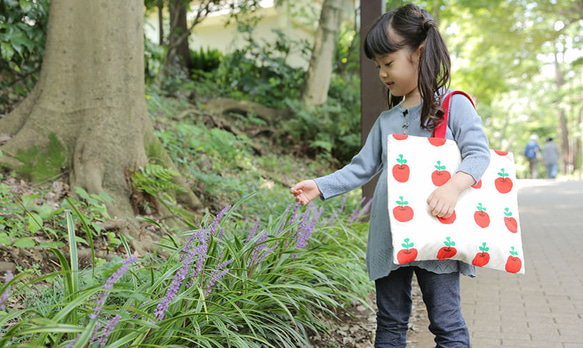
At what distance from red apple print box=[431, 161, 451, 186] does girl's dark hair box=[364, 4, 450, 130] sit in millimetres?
212

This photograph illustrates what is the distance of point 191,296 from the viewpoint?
252 centimetres

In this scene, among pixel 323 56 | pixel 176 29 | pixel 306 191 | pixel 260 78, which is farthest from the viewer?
pixel 260 78

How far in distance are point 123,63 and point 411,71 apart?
2.92 metres

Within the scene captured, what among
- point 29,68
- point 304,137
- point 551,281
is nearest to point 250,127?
point 304,137

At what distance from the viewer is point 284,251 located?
323cm

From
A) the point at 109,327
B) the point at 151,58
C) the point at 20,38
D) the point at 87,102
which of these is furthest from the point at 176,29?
the point at 109,327

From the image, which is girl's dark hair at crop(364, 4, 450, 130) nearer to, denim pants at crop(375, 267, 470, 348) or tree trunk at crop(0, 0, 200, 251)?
denim pants at crop(375, 267, 470, 348)

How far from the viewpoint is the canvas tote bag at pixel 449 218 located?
214cm

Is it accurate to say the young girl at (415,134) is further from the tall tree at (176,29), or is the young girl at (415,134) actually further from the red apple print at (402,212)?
the tall tree at (176,29)

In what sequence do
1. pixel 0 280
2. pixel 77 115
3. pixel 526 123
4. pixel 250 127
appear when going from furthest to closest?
pixel 526 123
pixel 250 127
pixel 77 115
pixel 0 280

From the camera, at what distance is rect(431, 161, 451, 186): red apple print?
2.23 metres

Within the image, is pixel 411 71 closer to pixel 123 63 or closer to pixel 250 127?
pixel 123 63

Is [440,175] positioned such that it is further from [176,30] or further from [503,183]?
[176,30]

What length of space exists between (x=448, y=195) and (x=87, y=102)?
3311 mm
